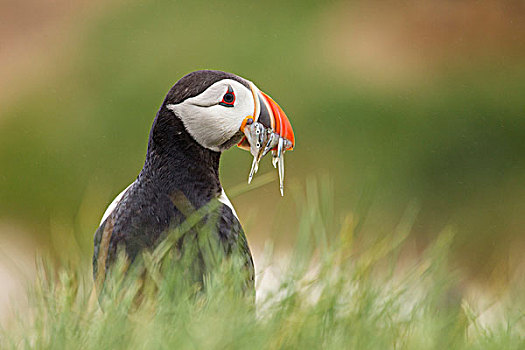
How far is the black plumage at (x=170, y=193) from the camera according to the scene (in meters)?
2.02

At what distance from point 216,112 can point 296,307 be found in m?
0.83

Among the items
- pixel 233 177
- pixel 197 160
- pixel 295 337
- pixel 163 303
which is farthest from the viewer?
pixel 233 177

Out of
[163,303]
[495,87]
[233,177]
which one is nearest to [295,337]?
[163,303]

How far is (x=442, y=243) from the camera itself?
149cm

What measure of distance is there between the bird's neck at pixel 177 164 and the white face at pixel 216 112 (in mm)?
25

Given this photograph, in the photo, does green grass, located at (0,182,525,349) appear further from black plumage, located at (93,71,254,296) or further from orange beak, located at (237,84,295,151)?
orange beak, located at (237,84,295,151)

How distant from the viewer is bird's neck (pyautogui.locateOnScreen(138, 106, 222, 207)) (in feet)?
6.90

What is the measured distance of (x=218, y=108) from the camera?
2117mm

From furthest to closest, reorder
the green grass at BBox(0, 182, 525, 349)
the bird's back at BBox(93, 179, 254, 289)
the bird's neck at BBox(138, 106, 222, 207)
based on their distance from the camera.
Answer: the bird's neck at BBox(138, 106, 222, 207) < the bird's back at BBox(93, 179, 254, 289) < the green grass at BBox(0, 182, 525, 349)

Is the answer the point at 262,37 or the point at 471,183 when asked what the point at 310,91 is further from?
the point at 471,183

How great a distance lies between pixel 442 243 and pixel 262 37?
6787 millimetres

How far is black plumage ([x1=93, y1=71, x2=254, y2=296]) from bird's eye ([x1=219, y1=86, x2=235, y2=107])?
48 millimetres

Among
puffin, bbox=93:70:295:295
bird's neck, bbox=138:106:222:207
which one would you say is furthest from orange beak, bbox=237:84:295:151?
bird's neck, bbox=138:106:222:207

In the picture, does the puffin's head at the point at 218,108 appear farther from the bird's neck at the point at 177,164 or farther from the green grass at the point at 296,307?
the green grass at the point at 296,307
